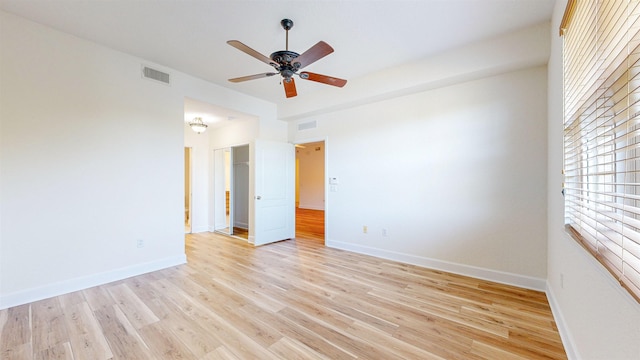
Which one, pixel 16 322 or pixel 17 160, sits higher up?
pixel 17 160

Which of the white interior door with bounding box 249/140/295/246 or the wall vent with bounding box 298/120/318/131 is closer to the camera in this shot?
Result: the white interior door with bounding box 249/140/295/246

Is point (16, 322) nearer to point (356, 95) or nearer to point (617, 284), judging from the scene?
point (617, 284)

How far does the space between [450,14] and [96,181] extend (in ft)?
14.4

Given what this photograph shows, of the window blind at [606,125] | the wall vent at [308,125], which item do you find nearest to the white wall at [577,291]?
the window blind at [606,125]

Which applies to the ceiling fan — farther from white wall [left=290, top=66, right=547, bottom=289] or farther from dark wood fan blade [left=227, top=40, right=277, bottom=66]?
white wall [left=290, top=66, right=547, bottom=289]

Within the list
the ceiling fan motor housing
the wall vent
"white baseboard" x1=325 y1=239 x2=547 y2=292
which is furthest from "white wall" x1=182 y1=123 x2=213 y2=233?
the ceiling fan motor housing

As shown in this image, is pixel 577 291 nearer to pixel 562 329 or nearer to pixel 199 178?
pixel 562 329

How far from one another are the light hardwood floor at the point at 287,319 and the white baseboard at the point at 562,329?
6 centimetres

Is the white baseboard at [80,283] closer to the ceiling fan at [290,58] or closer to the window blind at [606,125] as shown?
the ceiling fan at [290,58]

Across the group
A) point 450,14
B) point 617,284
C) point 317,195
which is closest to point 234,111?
point 450,14

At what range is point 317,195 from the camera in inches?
405

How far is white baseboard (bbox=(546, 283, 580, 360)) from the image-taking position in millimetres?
1712

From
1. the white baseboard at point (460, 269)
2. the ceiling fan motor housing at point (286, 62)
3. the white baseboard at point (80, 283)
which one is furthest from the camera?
the white baseboard at point (460, 269)

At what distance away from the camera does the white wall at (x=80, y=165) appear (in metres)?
2.54
